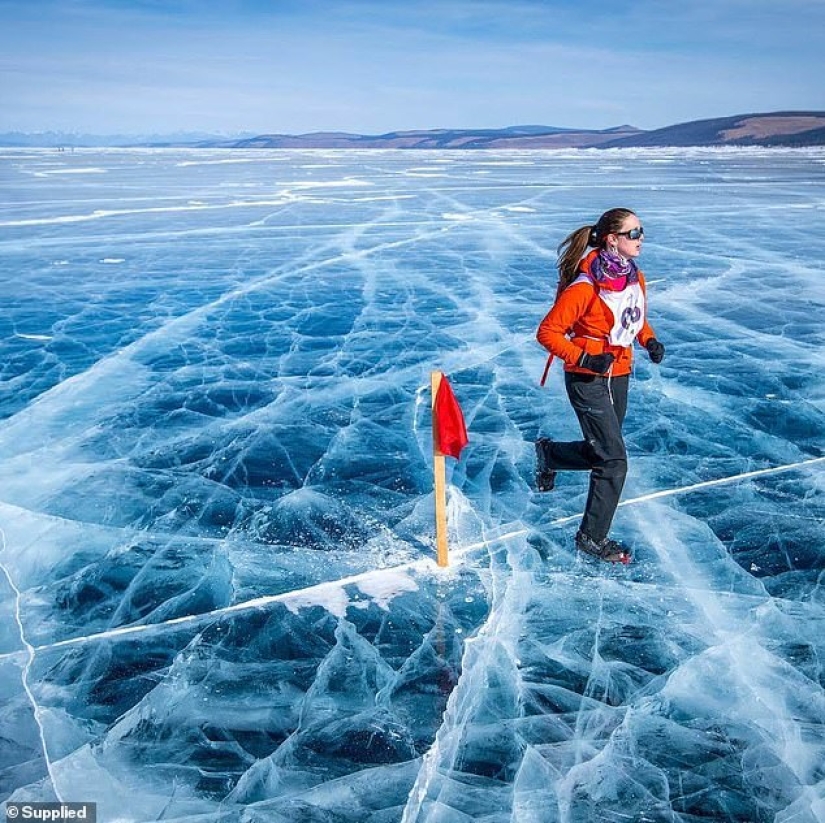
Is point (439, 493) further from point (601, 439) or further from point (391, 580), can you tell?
point (601, 439)

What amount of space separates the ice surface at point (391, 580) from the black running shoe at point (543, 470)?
156mm

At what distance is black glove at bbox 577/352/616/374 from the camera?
2.95 meters

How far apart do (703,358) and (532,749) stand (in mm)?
4644

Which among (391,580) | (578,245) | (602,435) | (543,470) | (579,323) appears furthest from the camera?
(543,470)

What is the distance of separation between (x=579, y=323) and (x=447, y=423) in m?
0.66

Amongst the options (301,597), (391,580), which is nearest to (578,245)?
(391,580)

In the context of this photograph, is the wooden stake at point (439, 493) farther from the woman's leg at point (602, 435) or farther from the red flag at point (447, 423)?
the woman's leg at point (602, 435)

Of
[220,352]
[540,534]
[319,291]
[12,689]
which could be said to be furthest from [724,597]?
[319,291]

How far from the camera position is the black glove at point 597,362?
116 inches

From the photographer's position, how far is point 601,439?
3.14m

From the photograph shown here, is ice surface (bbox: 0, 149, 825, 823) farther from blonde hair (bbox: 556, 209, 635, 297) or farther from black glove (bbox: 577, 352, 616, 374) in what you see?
blonde hair (bbox: 556, 209, 635, 297)

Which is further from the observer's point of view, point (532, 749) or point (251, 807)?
point (532, 749)

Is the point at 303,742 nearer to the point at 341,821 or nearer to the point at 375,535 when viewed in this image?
the point at 341,821

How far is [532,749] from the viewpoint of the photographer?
2.36 m
